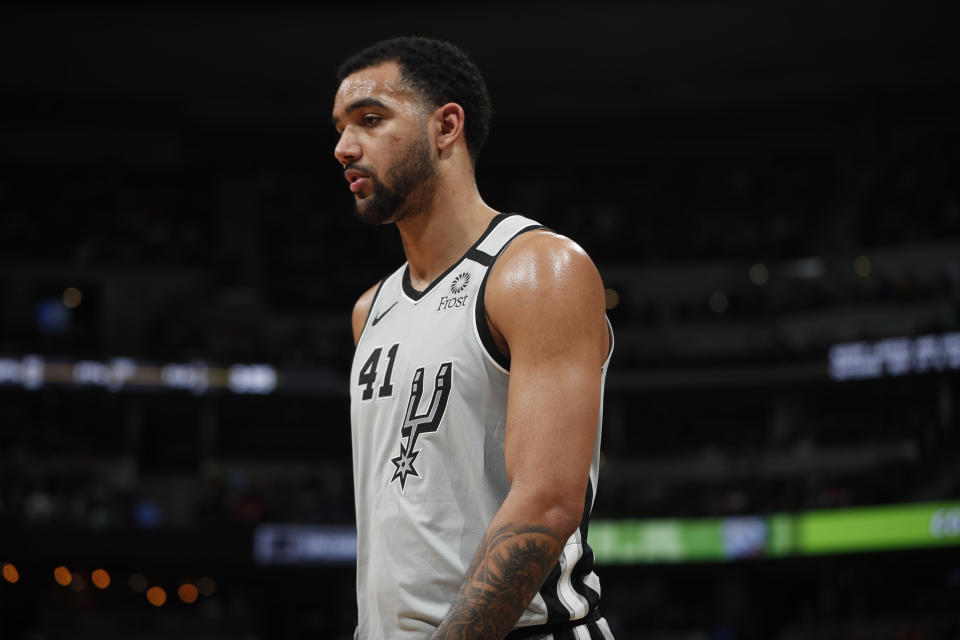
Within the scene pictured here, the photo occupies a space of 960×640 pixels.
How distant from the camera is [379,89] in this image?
272 centimetres

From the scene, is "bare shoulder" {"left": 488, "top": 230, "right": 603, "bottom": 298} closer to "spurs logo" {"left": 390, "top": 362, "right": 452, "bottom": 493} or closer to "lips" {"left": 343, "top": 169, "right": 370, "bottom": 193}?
"spurs logo" {"left": 390, "top": 362, "right": 452, "bottom": 493}

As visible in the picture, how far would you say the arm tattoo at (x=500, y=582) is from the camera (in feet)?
7.29

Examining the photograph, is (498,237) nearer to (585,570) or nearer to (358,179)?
(358,179)

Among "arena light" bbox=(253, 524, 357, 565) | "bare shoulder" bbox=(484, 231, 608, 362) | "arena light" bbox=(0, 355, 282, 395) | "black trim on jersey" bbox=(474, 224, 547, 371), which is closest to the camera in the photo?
"bare shoulder" bbox=(484, 231, 608, 362)

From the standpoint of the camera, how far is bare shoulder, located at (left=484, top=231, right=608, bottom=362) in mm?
2375

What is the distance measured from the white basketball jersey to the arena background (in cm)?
2110

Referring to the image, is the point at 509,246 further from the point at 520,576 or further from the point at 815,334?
the point at 815,334

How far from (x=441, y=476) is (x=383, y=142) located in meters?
0.83

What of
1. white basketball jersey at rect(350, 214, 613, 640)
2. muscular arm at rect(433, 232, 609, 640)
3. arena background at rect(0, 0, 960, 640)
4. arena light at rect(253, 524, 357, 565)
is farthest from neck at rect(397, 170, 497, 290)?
arena light at rect(253, 524, 357, 565)

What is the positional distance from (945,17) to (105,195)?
921 inches

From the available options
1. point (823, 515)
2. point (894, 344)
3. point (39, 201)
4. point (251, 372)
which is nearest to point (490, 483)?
point (823, 515)

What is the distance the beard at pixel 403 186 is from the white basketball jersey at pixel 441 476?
0.22 meters

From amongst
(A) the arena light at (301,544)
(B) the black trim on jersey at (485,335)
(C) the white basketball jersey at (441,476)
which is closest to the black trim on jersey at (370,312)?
(C) the white basketball jersey at (441,476)

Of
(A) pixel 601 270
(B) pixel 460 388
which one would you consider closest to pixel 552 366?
(B) pixel 460 388
